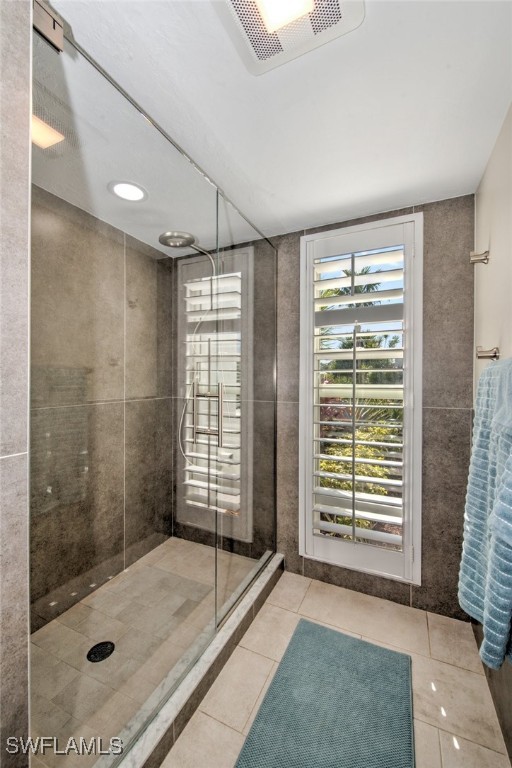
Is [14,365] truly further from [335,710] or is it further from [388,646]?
[388,646]

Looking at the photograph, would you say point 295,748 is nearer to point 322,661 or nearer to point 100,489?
Result: point 322,661

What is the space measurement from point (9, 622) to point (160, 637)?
0.77m

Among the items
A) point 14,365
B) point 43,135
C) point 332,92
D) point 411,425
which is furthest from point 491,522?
point 43,135

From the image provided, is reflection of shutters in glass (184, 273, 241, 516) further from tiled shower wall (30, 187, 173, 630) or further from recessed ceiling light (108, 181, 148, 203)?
recessed ceiling light (108, 181, 148, 203)

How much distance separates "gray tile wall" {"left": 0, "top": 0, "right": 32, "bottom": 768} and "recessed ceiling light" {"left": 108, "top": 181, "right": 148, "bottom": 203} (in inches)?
19.0

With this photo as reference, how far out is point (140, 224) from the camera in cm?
122

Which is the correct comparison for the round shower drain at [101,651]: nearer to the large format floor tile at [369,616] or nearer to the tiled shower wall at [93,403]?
the tiled shower wall at [93,403]

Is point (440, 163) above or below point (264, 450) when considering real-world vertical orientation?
above

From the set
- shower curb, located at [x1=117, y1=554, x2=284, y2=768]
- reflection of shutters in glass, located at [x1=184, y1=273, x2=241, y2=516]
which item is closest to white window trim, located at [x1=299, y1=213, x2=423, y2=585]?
shower curb, located at [x1=117, y1=554, x2=284, y2=768]

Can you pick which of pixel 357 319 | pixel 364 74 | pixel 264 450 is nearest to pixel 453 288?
pixel 357 319

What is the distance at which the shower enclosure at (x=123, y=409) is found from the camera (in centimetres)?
88

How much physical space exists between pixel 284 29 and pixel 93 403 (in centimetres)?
120

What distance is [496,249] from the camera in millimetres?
1266

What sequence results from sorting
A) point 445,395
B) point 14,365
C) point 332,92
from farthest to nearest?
point 445,395
point 332,92
point 14,365
